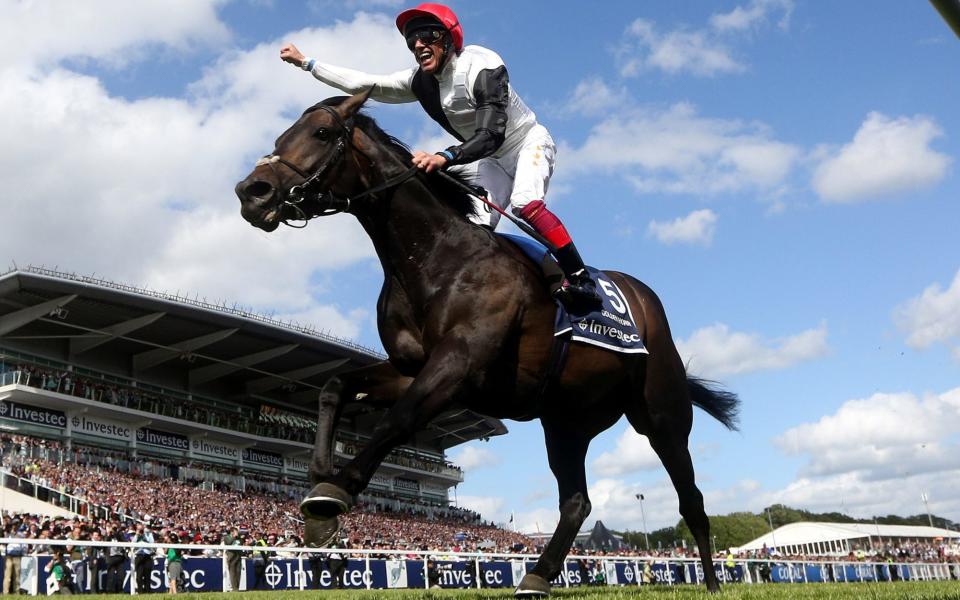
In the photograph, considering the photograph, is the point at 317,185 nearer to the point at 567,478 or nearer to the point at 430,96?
the point at 430,96

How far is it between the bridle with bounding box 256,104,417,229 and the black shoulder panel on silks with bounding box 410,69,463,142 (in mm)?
666

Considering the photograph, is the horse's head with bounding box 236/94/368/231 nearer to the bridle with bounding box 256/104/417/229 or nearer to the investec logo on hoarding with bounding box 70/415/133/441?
the bridle with bounding box 256/104/417/229

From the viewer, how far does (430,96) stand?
6.09 m

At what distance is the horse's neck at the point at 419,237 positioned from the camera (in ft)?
17.7

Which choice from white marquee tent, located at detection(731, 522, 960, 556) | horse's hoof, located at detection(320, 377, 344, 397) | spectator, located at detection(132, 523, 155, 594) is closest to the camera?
horse's hoof, located at detection(320, 377, 344, 397)

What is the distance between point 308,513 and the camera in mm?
4465

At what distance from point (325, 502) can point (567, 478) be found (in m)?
2.57

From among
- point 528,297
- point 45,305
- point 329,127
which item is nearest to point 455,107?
point 329,127

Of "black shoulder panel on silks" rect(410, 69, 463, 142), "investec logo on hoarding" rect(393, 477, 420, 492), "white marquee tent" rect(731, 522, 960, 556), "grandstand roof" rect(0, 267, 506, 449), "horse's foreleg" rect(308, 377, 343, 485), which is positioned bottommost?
"white marquee tent" rect(731, 522, 960, 556)

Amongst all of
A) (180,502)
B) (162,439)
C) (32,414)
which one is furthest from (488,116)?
(162,439)

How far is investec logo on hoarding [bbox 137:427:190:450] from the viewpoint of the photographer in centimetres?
4496

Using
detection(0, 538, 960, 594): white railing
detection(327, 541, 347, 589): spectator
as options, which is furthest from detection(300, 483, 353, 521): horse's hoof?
detection(327, 541, 347, 589): spectator

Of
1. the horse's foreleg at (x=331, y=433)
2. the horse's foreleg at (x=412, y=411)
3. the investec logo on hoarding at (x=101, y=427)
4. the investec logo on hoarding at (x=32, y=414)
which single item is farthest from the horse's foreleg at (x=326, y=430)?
the investec logo on hoarding at (x=101, y=427)

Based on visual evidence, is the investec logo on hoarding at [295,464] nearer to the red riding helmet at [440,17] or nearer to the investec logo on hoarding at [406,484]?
the investec logo on hoarding at [406,484]
